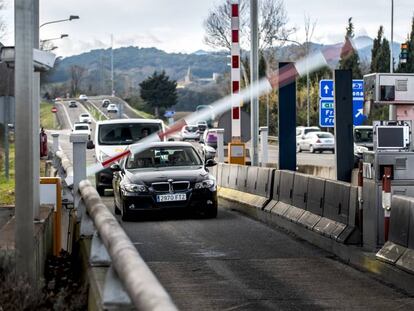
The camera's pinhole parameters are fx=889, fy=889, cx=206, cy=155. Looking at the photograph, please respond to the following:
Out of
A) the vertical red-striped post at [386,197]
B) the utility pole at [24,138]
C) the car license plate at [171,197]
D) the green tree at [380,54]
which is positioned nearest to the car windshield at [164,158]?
the car license plate at [171,197]

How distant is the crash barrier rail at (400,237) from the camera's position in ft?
30.5

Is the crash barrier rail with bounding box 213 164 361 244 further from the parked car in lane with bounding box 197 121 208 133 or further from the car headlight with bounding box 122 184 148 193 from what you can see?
the parked car in lane with bounding box 197 121 208 133

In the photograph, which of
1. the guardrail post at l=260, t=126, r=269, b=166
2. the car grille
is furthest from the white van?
the guardrail post at l=260, t=126, r=269, b=166

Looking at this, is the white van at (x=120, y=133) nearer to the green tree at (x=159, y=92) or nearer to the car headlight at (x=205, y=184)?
the car headlight at (x=205, y=184)

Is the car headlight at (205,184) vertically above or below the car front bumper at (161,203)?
above

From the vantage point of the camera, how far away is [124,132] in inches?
974

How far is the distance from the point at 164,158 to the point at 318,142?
43108 millimetres

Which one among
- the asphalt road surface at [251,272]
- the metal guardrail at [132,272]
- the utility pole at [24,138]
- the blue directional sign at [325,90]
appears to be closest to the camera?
the metal guardrail at [132,272]

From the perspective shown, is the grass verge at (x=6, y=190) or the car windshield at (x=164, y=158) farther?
the grass verge at (x=6, y=190)

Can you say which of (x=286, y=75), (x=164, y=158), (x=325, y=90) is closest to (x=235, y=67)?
(x=325, y=90)

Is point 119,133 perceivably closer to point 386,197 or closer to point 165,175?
point 165,175

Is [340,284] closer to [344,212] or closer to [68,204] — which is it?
[344,212]

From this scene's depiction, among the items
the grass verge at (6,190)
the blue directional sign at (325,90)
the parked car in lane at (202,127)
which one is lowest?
the grass verge at (6,190)

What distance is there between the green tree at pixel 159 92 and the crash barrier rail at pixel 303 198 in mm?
119263
